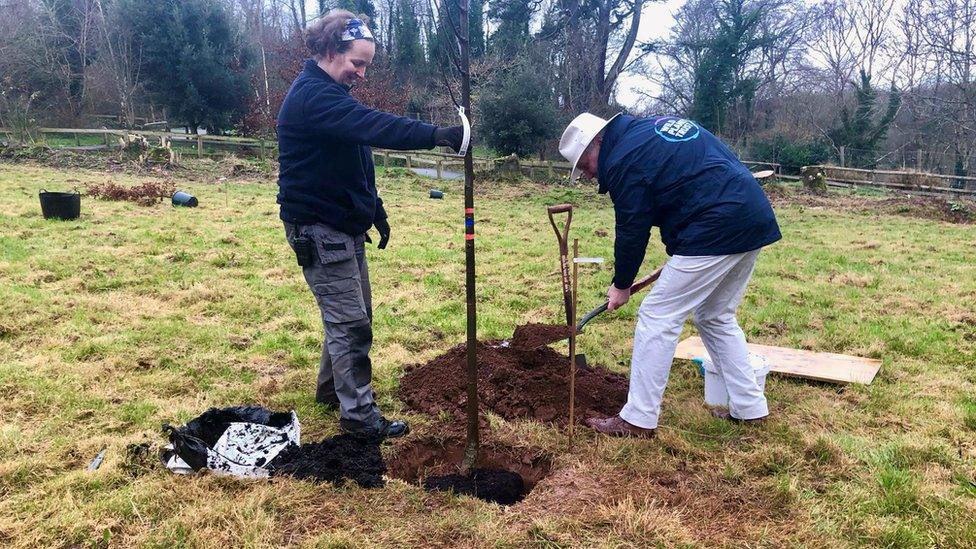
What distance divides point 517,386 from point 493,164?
16144 millimetres

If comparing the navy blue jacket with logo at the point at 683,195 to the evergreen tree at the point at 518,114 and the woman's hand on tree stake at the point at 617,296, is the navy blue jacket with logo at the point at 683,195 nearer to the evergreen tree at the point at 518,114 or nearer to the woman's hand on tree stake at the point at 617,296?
the woman's hand on tree stake at the point at 617,296

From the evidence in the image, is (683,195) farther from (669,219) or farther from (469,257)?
(469,257)

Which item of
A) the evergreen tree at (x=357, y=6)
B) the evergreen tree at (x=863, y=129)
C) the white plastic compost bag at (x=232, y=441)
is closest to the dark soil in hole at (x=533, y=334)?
the white plastic compost bag at (x=232, y=441)

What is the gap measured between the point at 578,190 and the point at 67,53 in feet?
72.4

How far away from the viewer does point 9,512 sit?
8.89 feet

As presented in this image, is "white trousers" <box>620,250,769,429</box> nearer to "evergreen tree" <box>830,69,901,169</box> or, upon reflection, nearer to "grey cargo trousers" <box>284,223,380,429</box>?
"grey cargo trousers" <box>284,223,380,429</box>

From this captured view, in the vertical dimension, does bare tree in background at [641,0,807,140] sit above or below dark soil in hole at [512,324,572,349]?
above

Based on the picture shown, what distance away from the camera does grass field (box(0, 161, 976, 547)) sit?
2.70 meters

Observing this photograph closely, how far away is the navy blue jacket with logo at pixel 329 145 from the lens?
2.87m

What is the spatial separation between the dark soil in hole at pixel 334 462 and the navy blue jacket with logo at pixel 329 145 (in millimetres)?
1160

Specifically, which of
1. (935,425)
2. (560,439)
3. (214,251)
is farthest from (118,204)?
(935,425)

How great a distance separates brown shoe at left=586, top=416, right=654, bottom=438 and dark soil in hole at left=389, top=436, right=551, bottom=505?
1.37 feet

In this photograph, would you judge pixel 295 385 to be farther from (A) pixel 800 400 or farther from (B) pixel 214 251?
(B) pixel 214 251

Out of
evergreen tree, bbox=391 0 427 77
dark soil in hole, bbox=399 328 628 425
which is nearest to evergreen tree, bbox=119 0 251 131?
evergreen tree, bbox=391 0 427 77
